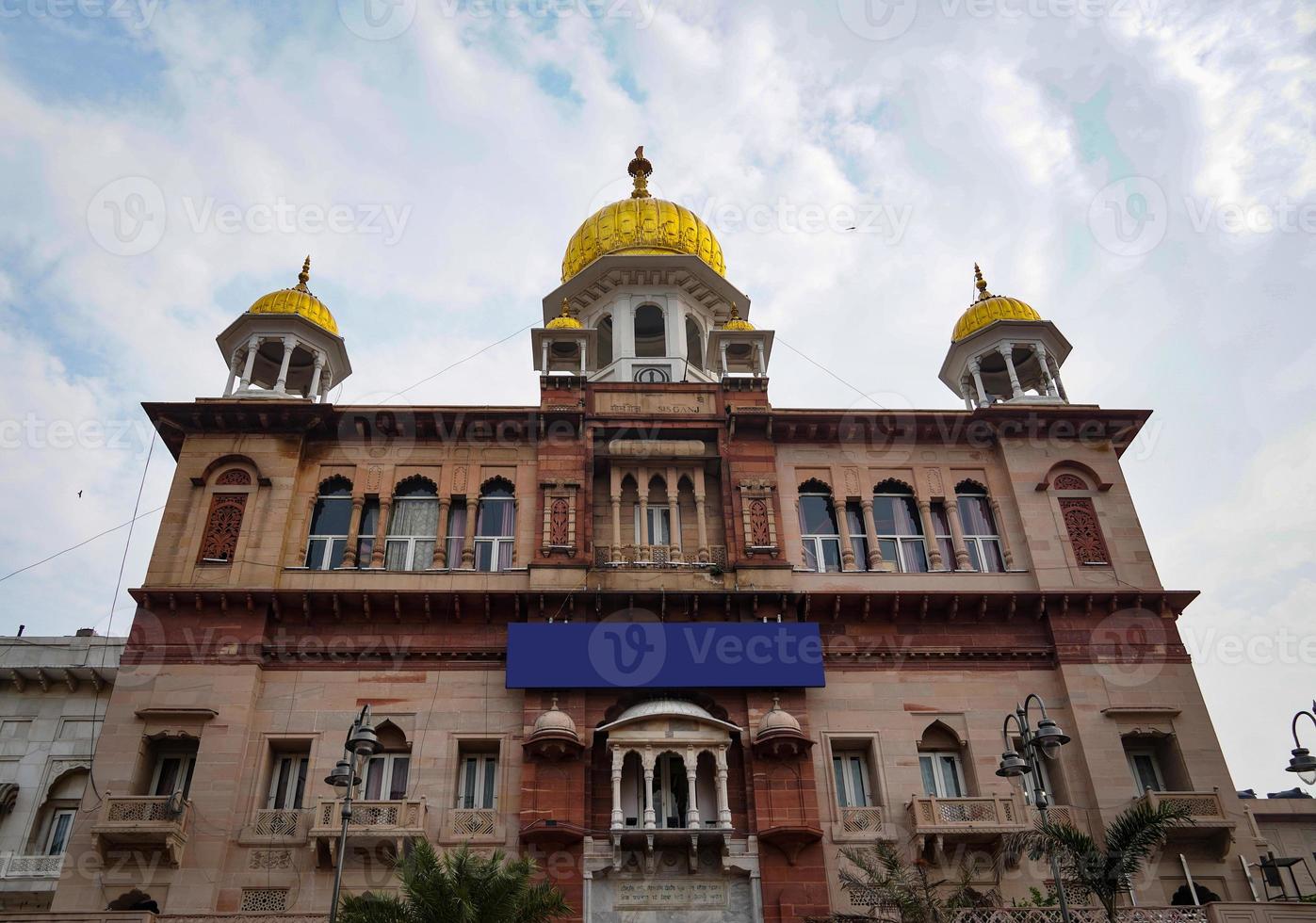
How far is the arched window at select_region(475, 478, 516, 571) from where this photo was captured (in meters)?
24.5

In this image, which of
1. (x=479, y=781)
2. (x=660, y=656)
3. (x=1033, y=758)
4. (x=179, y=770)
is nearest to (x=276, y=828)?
(x=179, y=770)

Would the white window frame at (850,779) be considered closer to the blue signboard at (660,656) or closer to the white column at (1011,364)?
the blue signboard at (660,656)

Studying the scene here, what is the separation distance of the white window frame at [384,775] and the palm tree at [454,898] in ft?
16.5

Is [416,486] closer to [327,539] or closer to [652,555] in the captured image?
[327,539]

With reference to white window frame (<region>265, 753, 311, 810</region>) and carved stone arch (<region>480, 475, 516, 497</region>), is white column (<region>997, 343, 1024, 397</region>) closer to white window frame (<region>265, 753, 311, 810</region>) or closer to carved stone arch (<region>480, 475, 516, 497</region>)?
carved stone arch (<region>480, 475, 516, 497</region>)

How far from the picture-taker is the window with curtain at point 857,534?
82.0 feet

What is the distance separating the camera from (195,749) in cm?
2177

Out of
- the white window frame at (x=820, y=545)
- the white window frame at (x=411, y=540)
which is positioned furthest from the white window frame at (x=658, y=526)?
the white window frame at (x=411, y=540)

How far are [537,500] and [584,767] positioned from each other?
644 centimetres

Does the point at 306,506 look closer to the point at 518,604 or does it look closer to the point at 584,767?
the point at 518,604

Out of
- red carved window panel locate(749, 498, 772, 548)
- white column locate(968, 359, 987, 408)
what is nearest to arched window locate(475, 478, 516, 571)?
red carved window panel locate(749, 498, 772, 548)

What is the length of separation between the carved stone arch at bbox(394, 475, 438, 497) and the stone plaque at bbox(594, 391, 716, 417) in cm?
443

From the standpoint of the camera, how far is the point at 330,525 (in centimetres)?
2502

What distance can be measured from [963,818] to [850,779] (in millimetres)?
2361
